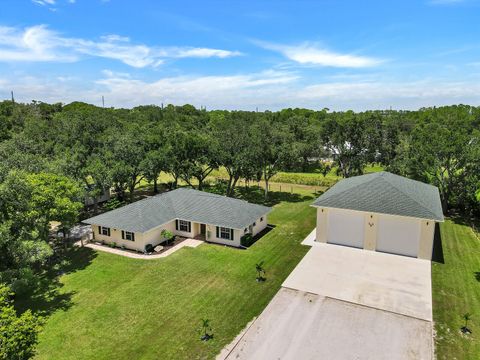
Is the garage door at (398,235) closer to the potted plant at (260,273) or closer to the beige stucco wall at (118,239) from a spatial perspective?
the potted plant at (260,273)

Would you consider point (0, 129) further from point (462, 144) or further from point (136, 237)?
point (462, 144)

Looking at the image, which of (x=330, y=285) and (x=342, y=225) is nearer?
(x=330, y=285)

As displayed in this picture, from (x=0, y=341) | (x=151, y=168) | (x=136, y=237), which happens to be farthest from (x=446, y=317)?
(x=151, y=168)

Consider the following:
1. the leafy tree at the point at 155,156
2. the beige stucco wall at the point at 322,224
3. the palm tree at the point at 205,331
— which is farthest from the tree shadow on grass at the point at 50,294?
the beige stucco wall at the point at 322,224

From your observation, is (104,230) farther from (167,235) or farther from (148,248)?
(167,235)

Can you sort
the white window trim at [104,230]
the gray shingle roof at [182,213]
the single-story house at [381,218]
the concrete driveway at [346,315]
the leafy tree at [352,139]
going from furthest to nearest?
the leafy tree at [352,139]
the white window trim at [104,230]
the gray shingle roof at [182,213]
the single-story house at [381,218]
the concrete driveway at [346,315]

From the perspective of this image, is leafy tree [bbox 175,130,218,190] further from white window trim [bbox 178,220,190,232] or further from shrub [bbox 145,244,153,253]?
shrub [bbox 145,244,153,253]
